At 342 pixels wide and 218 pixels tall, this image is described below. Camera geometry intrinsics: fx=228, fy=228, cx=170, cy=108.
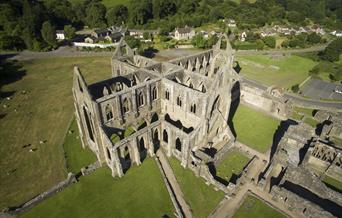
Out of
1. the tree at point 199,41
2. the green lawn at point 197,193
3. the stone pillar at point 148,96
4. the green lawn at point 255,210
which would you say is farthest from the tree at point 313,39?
the green lawn at point 197,193

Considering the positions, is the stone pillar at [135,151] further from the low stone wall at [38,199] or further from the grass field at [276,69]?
the grass field at [276,69]

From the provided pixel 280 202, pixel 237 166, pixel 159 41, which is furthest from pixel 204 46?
pixel 280 202

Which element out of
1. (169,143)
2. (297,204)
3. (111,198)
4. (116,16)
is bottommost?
(111,198)

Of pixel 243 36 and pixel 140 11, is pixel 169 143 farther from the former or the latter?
pixel 140 11

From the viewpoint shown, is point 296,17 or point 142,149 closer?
point 142,149

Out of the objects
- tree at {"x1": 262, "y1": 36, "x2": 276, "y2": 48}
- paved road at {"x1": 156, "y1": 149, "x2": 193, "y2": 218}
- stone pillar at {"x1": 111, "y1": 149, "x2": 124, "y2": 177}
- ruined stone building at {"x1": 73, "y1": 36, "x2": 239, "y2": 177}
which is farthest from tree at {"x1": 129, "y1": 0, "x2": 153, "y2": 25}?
stone pillar at {"x1": 111, "y1": 149, "x2": 124, "y2": 177}

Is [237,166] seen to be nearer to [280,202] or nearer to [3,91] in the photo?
[280,202]

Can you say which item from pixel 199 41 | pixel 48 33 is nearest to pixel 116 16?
pixel 48 33
